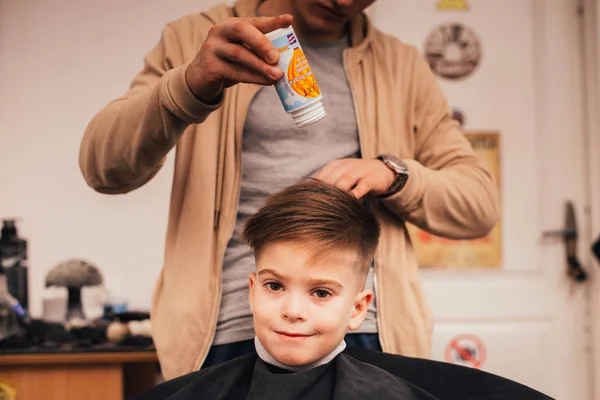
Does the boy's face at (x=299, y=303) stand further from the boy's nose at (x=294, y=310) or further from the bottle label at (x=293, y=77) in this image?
the bottle label at (x=293, y=77)

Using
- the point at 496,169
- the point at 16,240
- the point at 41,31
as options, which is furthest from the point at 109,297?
the point at 496,169

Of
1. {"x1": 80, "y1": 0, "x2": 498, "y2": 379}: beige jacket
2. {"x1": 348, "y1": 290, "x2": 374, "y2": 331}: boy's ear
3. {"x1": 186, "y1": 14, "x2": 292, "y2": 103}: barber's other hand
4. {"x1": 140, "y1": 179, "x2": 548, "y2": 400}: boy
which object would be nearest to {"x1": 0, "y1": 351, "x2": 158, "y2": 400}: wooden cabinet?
{"x1": 80, "y1": 0, "x2": 498, "y2": 379}: beige jacket

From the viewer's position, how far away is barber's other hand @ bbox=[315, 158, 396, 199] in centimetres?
129

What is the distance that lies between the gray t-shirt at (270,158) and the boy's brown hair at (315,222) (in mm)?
111

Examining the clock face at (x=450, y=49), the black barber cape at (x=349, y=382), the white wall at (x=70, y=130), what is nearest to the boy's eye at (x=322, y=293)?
the black barber cape at (x=349, y=382)

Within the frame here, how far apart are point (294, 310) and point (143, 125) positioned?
41cm

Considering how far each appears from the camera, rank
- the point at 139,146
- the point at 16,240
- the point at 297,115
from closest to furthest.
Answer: the point at 297,115 < the point at 139,146 < the point at 16,240

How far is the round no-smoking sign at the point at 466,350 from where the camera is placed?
332 centimetres

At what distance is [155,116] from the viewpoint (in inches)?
49.3

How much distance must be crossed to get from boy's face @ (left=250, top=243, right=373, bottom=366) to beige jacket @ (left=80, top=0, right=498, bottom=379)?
0.19 meters

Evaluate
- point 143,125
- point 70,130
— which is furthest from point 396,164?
point 70,130

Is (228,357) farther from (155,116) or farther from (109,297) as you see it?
(109,297)

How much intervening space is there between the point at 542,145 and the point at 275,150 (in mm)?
2304

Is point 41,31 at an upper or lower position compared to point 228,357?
upper
